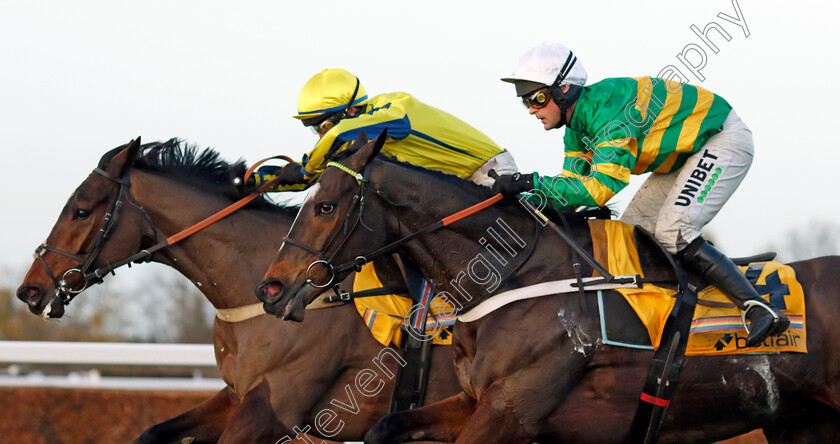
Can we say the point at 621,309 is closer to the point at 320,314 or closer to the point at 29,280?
the point at 320,314

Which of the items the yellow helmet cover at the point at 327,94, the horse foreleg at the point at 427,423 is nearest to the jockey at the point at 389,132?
the yellow helmet cover at the point at 327,94

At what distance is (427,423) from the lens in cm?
377

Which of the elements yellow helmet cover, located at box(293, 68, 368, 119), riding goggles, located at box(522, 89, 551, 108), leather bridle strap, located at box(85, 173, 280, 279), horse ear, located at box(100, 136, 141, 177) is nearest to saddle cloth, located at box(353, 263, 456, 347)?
leather bridle strap, located at box(85, 173, 280, 279)

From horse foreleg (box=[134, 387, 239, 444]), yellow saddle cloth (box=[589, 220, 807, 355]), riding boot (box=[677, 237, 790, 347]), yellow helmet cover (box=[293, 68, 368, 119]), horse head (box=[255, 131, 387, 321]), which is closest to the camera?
horse head (box=[255, 131, 387, 321])

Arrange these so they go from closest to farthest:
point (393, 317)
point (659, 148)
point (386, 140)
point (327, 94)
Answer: point (659, 148) → point (393, 317) → point (386, 140) → point (327, 94)

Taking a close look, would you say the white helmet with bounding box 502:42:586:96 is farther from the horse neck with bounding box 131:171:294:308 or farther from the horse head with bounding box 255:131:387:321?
the horse neck with bounding box 131:171:294:308

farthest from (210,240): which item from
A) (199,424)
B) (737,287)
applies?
(737,287)

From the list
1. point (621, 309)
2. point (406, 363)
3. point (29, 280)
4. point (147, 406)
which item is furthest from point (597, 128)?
point (147, 406)

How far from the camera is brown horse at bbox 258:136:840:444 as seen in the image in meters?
3.55

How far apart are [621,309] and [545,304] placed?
13.0 inches

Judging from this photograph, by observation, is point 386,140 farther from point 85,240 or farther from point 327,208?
point 85,240

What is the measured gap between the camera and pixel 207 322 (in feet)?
89.2

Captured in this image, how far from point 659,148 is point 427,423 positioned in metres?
1.61

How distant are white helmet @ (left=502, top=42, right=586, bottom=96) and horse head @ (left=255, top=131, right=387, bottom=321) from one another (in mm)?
769
